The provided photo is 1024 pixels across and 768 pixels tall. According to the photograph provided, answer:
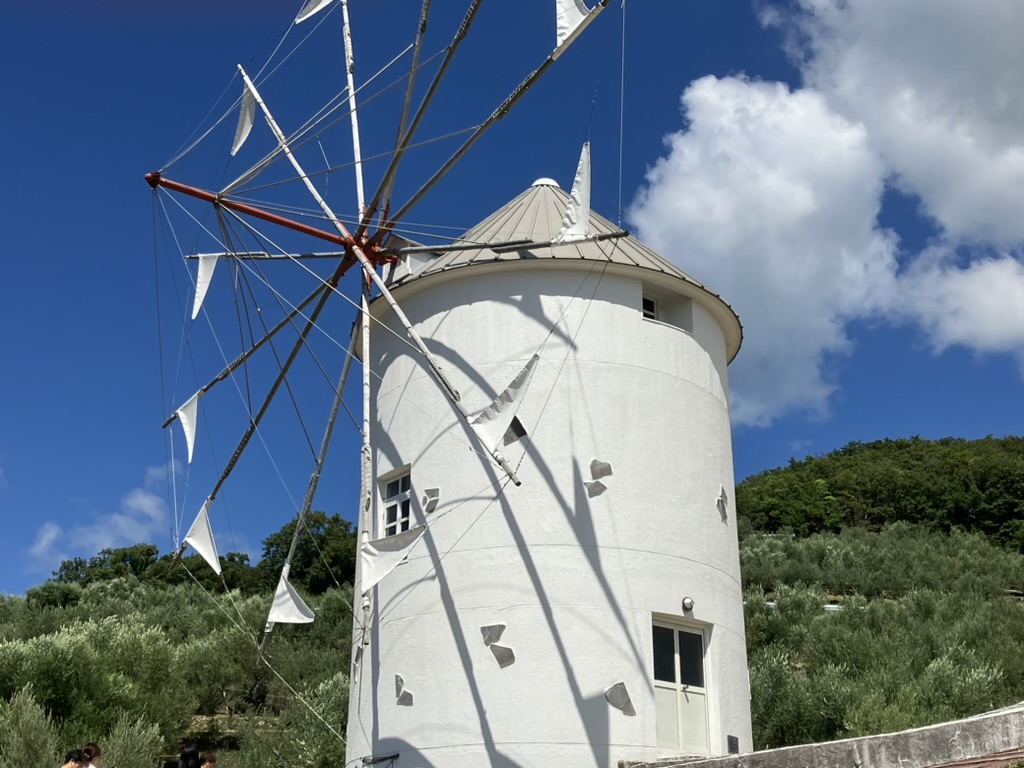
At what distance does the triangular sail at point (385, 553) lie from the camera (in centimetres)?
1204

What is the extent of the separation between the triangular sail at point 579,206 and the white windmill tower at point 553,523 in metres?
0.02

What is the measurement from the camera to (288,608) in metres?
13.4

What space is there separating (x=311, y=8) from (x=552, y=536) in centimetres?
888

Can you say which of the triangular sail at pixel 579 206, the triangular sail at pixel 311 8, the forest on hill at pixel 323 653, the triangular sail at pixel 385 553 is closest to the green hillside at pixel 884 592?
the forest on hill at pixel 323 653

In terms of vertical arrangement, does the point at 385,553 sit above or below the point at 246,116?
below

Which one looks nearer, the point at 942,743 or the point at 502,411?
the point at 942,743

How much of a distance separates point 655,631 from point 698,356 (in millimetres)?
3841

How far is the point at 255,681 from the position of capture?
1035 inches

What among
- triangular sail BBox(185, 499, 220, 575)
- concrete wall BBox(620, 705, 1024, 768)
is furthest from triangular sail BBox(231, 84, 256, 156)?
Answer: concrete wall BBox(620, 705, 1024, 768)

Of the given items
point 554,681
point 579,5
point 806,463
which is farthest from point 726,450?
point 806,463

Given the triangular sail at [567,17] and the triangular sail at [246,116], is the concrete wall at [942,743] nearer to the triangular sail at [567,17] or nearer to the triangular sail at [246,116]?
the triangular sail at [567,17]

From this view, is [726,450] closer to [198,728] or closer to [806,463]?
[198,728]

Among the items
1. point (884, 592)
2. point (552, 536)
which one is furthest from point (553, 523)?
point (884, 592)

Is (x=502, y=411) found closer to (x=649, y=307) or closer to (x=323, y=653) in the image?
(x=649, y=307)
